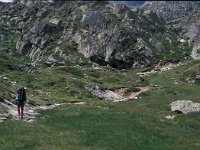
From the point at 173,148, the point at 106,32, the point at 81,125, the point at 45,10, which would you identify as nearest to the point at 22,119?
the point at 81,125

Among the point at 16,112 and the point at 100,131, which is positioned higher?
the point at 100,131

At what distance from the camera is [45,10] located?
190750mm

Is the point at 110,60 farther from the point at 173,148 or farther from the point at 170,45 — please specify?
the point at 173,148

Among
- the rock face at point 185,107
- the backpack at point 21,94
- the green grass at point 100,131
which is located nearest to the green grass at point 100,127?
the green grass at point 100,131

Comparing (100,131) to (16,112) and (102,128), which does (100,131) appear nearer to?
(102,128)

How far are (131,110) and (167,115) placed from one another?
14.1ft

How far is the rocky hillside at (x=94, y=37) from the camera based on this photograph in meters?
150

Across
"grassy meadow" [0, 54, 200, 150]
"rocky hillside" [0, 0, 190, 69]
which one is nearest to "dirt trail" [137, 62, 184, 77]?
"rocky hillside" [0, 0, 190, 69]

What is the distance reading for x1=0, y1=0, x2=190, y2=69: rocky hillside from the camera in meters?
150

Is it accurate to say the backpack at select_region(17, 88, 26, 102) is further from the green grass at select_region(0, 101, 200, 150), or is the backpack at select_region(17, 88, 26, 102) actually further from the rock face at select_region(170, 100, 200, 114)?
the rock face at select_region(170, 100, 200, 114)

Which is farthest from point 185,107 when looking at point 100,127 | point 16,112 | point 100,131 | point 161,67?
point 161,67

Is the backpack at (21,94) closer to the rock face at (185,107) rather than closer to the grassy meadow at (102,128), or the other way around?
the grassy meadow at (102,128)

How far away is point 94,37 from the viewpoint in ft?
524

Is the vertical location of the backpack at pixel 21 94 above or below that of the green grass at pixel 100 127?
above
